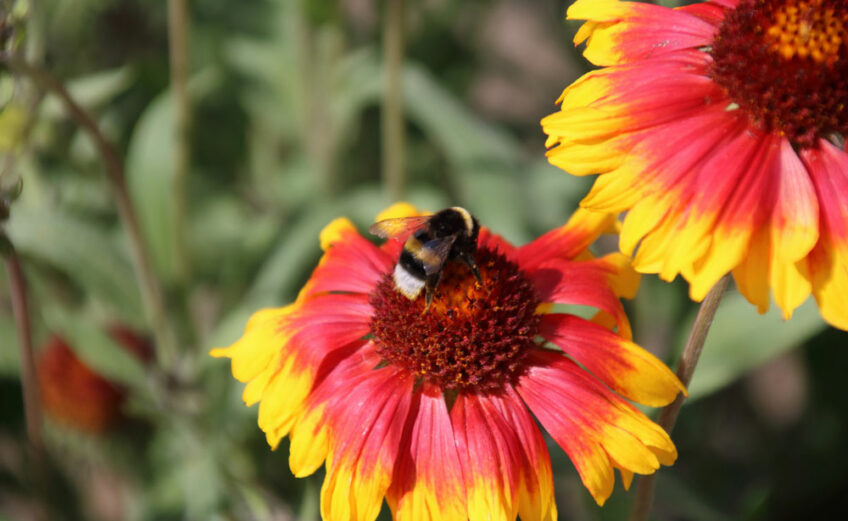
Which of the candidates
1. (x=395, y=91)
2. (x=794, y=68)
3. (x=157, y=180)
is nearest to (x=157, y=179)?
(x=157, y=180)

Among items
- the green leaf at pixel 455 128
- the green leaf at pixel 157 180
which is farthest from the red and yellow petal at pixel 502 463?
the green leaf at pixel 157 180

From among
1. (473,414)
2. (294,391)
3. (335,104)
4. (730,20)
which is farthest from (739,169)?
(335,104)

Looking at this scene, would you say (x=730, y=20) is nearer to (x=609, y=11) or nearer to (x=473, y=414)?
(x=609, y=11)

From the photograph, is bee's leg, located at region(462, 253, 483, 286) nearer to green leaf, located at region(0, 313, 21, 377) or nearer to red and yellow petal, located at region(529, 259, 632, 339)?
red and yellow petal, located at region(529, 259, 632, 339)

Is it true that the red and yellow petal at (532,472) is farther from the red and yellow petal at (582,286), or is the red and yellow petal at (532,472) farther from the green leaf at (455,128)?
the green leaf at (455,128)

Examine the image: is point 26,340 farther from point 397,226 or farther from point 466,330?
point 466,330

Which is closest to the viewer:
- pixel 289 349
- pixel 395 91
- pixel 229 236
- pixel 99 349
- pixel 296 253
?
pixel 289 349
